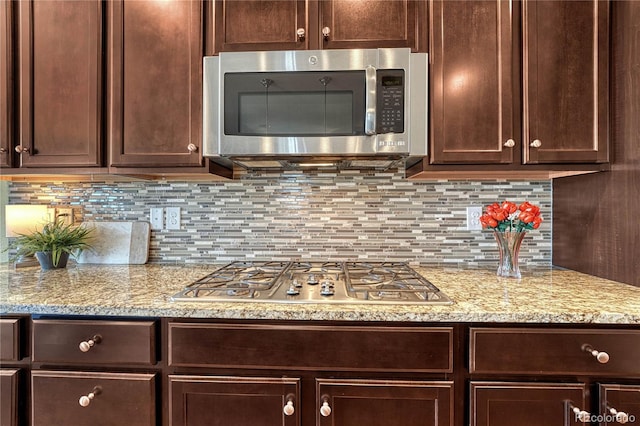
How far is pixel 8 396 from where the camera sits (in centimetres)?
101

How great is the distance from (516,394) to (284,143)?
1080 millimetres

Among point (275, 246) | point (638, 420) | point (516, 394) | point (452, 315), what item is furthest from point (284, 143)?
point (638, 420)

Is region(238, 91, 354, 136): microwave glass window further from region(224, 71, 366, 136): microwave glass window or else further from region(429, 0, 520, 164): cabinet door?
region(429, 0, 520, 164): cabinet door

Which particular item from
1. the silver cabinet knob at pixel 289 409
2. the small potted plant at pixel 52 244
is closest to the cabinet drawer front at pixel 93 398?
the silver cabinet knob at pixel 289 409

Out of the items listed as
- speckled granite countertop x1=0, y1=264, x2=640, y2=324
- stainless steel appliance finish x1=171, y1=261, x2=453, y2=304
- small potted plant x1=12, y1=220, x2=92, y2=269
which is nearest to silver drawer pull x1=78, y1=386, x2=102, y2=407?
speckled granite countertop x1=0, y1=264, x2=640, y2=324

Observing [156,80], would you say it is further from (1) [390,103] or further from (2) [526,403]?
(2) [526,403]

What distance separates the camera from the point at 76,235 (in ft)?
5.14

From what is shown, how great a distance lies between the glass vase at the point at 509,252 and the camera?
1.32 meters

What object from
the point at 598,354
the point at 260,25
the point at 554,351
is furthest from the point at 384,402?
the point at 260,25

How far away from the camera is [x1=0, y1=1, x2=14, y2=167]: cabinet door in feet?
4.46

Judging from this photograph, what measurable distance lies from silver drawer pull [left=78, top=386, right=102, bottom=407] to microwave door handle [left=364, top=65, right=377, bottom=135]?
119cm

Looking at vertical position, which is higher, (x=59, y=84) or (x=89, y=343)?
(x=59, y=84)

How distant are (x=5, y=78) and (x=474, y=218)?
213cm

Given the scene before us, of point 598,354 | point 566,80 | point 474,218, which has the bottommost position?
point 598,354
